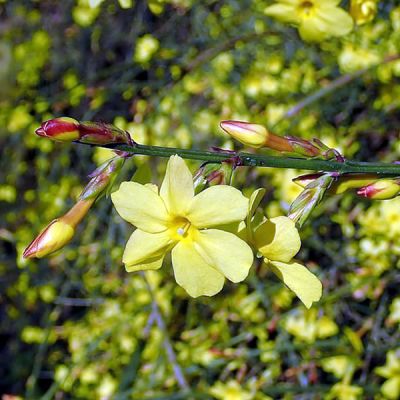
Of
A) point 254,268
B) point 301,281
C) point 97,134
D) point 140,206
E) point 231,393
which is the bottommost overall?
point 231,393

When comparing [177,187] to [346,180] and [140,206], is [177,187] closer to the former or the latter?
[140,206]

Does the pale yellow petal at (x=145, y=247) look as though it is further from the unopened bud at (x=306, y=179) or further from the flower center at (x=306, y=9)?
the flower center at (x=306, y=9)

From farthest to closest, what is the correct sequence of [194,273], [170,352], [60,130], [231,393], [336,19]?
[170,352] < [231,393] < [336,19] < [194,273] < [60,130]

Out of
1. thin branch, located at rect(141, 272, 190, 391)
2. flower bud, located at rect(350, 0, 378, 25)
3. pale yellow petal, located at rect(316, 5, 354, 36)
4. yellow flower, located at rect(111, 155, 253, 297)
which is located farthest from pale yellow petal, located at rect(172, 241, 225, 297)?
thin branch, located at rect(141, 272, 190, 391)

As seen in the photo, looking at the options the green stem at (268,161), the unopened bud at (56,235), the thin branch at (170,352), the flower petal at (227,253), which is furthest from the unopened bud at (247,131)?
the thin branch at (170,352)

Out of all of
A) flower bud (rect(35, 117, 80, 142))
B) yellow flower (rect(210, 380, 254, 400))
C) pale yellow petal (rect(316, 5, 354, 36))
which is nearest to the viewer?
flower bud (rect(35, 117, 80, 142))

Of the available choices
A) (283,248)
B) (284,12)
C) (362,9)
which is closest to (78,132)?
(283,248)

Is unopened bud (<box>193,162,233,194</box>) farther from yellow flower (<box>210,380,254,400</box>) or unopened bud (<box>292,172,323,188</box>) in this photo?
yellow flower (<box>210,380,254,400</box>)
